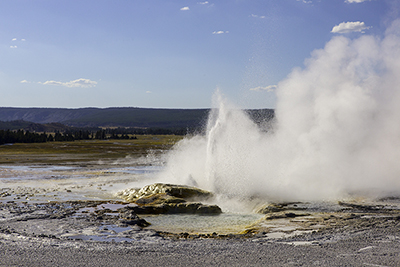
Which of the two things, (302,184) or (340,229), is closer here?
(340,229)

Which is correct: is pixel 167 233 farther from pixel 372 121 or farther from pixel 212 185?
pixel 372 121

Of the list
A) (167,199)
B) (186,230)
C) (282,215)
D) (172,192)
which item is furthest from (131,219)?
(282,215)

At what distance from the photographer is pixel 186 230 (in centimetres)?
1238

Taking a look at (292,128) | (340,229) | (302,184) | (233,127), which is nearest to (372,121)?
Answer: (292,128)

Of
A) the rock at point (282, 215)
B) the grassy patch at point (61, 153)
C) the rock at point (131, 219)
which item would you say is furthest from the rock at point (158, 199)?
the grassy patch at point (61, 153)

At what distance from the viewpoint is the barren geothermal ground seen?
28.9 ft

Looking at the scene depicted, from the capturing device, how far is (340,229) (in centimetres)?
A: 1157

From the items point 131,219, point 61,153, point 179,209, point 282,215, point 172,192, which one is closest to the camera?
point 131,219

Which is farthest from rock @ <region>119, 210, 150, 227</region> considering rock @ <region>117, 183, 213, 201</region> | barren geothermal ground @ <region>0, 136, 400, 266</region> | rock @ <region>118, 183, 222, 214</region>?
rock @ <region>117, 183, 213, 201</region>

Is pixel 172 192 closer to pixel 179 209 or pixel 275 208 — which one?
pixel 179 209

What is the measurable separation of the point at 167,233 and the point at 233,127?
12379mm

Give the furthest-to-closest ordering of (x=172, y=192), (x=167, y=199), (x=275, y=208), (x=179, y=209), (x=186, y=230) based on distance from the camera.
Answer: (x=172, y=192)
(x=167, y=199)
(x=179, y=209)
(x=275, y=208)
(x=186, y=230)

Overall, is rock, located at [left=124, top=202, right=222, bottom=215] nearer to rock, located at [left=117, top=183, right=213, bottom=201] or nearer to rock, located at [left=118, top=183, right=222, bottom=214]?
rock, located at [left=118, top=183, right=222, bottom=214]

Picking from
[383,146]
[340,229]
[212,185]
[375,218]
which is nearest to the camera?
[340,229]
